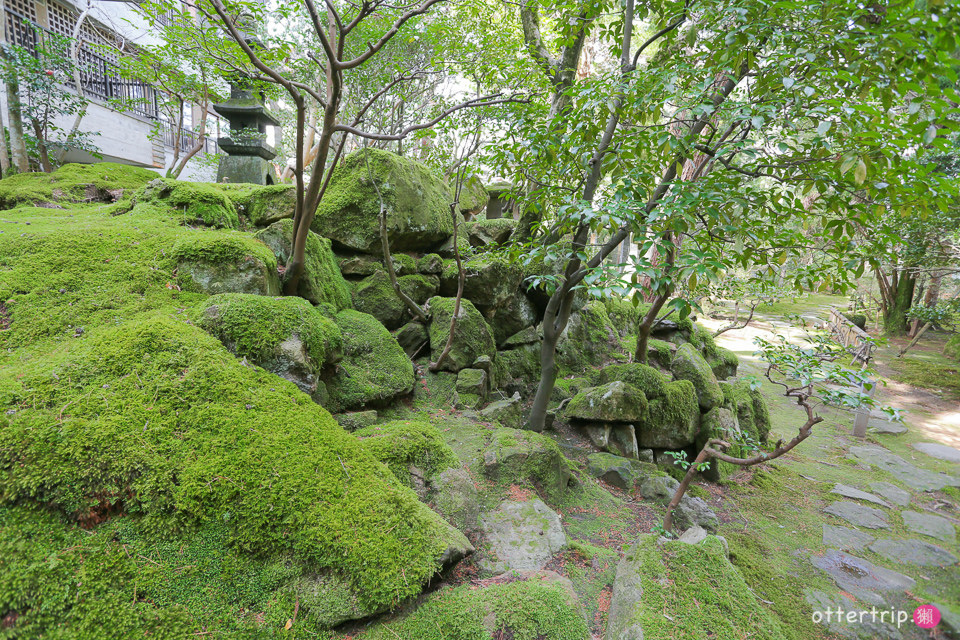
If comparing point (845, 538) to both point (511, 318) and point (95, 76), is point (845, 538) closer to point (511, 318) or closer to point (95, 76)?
point (511, 318)

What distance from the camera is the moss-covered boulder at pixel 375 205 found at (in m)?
5.70

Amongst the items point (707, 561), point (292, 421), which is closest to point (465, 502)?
point (292, 421)

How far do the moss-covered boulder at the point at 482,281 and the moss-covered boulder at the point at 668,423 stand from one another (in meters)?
2.88

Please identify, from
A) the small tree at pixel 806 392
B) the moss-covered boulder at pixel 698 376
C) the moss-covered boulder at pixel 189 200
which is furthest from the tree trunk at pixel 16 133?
the moss-covered boulder at pixel 698 376

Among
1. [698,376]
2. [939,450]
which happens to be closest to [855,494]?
[698,376]

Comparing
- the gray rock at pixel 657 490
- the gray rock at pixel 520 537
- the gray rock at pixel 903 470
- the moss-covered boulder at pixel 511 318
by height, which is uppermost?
the moss-covered boulder at pixel 511 318

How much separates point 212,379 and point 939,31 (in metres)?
4.30

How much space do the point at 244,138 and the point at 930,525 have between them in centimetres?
1162

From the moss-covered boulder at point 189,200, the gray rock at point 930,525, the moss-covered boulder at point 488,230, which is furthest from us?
the moss-covered boulder at point 488,230

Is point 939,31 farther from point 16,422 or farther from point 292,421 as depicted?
point 16,422

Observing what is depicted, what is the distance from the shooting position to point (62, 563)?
160 cm

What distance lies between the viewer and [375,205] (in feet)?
19.1

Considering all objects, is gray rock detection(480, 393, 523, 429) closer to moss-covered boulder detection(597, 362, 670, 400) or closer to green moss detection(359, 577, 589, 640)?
moss-covered boulder detection(597, 362, 670, 400)

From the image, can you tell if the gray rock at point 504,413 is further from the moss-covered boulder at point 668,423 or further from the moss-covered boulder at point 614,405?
the moss-covered boulder at point 668,423
